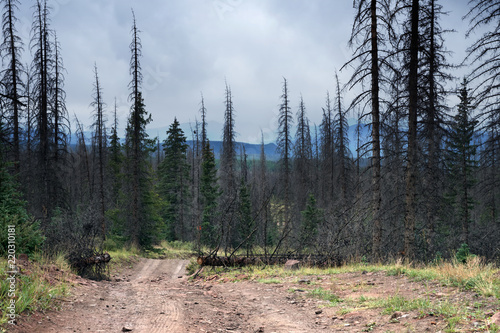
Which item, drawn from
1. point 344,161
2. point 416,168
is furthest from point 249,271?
point 344,161

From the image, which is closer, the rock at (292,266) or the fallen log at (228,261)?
the rock at (292,266)

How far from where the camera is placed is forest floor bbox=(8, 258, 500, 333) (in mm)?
4695

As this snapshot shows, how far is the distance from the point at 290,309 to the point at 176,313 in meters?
2.37

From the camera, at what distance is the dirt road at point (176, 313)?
5152 mm

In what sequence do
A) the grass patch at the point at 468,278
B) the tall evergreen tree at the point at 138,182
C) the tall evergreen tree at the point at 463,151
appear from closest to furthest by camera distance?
the grass patch at the point at 468,278, the tall evergreen tree at the point at 463,151, the tall evergreen tree at the point at 138,182

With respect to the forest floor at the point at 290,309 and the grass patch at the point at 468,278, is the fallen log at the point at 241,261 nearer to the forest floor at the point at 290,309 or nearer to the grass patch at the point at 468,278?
the forest floor at the point at 290,309

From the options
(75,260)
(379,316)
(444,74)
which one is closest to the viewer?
(379,316)

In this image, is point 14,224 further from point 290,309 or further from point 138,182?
point 138,182

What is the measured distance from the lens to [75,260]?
11469mm

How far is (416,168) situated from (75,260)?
46.5 feet

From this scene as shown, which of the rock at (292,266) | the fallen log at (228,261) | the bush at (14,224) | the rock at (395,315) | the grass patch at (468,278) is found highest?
Result: the bush at (14,224)

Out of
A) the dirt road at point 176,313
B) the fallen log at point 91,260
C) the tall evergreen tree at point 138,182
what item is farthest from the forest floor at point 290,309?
the tall evergreen tree at point 138,182

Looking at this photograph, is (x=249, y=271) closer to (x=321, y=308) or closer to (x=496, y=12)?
(x=321, y=308)

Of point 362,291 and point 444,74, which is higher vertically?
point 444,74
